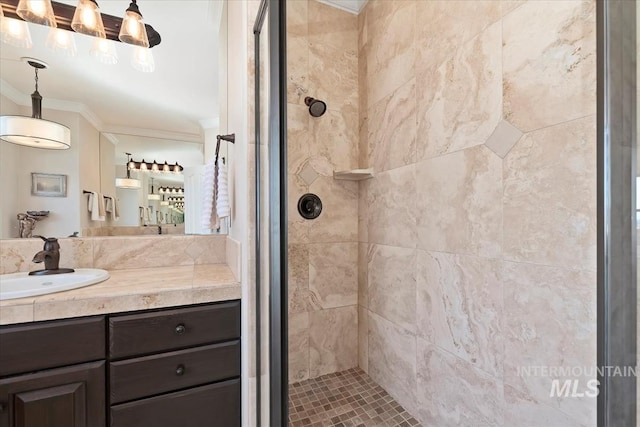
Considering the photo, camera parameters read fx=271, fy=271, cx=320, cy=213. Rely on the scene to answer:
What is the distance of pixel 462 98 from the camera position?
1155 millimetres

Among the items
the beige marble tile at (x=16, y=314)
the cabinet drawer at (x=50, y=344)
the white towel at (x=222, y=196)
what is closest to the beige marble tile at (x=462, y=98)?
the white towel at (x=222, y=196)

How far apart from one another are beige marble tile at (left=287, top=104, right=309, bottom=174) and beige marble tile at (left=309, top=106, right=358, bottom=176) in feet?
0.15

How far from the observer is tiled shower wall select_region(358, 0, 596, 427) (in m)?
0.81

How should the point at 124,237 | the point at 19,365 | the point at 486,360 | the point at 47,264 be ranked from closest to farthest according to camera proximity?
the point at 19,365 < the point at 486,360 < the point at 47,264 < the point at 124,237

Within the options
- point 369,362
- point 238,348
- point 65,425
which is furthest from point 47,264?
point 369,362

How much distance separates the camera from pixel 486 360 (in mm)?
1066

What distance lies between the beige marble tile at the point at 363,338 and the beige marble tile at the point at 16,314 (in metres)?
1.59

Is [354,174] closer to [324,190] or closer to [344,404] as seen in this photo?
[324,190]

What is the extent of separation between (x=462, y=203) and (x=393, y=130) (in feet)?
2.06

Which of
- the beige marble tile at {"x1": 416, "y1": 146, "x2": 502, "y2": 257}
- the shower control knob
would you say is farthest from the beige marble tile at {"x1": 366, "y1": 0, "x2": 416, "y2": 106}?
the shower control knob

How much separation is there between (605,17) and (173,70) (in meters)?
1.83

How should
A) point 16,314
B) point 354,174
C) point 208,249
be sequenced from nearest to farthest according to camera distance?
point 16,314 → point 208,249 → point 354,174

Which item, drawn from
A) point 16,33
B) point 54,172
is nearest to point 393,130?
point 54,172

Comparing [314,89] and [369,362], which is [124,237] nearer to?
[314,89]
